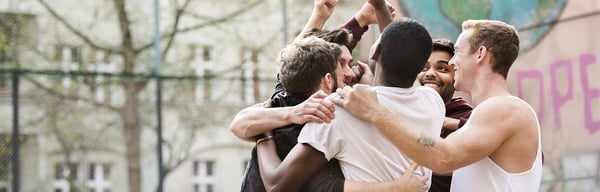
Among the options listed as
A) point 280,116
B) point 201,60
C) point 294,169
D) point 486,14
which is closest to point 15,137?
point 201,60

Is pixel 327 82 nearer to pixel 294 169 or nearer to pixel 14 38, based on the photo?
pixel 294 169

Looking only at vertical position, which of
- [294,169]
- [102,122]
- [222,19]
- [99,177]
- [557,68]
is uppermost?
[294,169]

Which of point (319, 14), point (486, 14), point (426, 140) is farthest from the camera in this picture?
point (486, 14)

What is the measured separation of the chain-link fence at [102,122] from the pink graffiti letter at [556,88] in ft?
16.4

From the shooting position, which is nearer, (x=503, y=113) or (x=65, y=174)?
(x=503, y=113)

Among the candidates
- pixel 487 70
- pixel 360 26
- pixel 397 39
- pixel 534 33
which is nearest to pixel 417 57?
pixel 397 39

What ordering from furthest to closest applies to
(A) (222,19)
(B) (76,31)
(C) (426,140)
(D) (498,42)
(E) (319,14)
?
(A) (222,19)
(B) (76,31)
(E) (319,14)
(D) (498,42)
(C) (426,140)

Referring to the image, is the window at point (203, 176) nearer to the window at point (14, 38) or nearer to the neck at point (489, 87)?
the window at point (14, 38)

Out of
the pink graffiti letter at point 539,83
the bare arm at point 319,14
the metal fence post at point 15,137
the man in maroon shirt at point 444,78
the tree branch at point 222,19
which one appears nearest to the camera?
the man in maroon shirt at point 444,78

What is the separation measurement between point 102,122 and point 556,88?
6.24 metres

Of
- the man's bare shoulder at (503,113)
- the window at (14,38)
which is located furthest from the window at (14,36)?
the man's bare shoulder at (503,113)

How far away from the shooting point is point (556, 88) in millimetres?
9492

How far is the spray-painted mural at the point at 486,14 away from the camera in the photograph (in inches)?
384

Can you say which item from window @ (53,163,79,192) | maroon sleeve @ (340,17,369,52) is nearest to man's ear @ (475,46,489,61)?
maroon sleeve @ (340,17,369,52)
